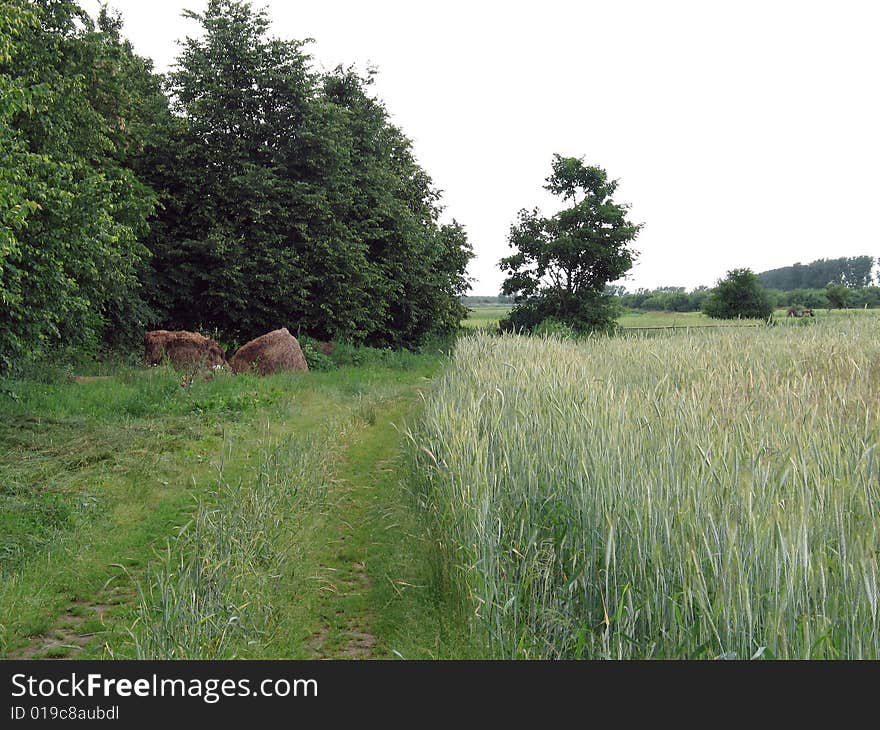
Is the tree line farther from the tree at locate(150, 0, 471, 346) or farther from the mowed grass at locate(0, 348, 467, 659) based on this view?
the mowed grass at locate(0, 348, 467, 659)

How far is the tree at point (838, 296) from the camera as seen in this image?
254 feet

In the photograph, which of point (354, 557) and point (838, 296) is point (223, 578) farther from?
point (838, 296)

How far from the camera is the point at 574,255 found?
36.5 meters

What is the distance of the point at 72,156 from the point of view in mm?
15305

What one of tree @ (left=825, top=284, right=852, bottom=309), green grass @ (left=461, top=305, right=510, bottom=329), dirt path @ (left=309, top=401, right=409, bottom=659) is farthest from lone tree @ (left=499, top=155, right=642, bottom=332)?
tree @ (left=825, top=284, right=852, bottom=309)

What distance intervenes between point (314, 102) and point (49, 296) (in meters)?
14.6

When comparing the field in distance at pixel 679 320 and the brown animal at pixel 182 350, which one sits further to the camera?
the field in distance at pixel 679 320

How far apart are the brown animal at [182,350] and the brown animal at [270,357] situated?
584 millimetres

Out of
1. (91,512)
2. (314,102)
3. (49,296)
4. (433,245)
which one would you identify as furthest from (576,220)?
(91,512)

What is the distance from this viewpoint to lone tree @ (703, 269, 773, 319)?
53312 mm

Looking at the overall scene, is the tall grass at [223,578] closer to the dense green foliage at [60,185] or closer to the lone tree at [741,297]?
the dense green foliage at [60,185]

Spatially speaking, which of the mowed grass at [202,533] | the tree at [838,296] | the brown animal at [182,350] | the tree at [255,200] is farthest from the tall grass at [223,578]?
the tree at [838,296]

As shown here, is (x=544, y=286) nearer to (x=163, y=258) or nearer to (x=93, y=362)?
(x=163, y=258)

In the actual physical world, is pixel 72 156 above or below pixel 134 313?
above
